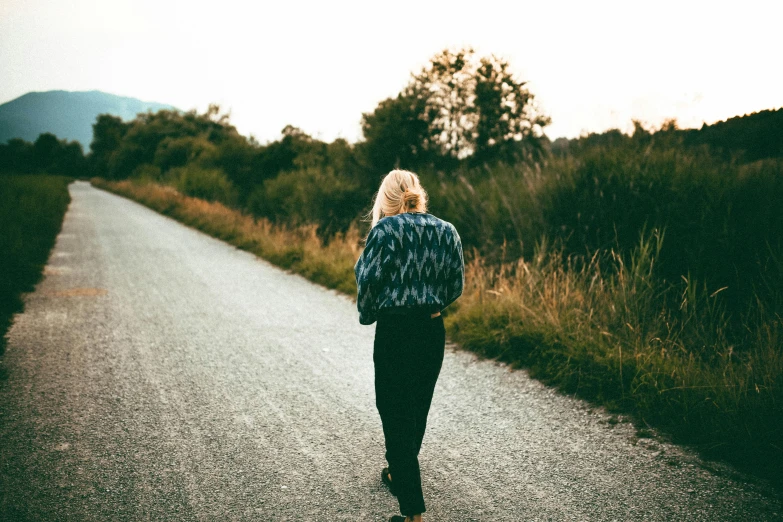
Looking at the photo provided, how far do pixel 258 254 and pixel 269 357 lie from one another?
7017 mm

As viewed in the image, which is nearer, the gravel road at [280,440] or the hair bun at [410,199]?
the hair bun at [410,199]

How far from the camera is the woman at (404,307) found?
2.40 m

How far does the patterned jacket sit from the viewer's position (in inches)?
94.1

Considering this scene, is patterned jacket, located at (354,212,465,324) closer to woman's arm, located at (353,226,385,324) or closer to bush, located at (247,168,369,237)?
woman's arm, located at (353,226,385,324)

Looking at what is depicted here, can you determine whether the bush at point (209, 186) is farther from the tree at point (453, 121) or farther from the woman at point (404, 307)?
the woman at point (404, 307)

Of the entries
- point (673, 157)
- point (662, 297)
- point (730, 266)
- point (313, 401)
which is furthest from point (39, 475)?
point (673, 157)

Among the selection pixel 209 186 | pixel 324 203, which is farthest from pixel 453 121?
pixel 209 186

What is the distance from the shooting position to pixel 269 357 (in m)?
5.11

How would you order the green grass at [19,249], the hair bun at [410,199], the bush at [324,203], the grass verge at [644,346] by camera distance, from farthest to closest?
the bush at [324,203] → the green grass at [19,249] → the grass verge at [644,346] → the hair bun at [410,199]

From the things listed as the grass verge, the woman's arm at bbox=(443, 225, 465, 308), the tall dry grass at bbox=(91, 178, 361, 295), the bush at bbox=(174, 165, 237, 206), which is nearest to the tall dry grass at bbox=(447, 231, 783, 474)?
the grass verge

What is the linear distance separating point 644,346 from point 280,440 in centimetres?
328

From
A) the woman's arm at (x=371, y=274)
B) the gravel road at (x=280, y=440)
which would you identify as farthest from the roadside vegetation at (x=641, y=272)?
the woman's arm at (x=371, y=274)

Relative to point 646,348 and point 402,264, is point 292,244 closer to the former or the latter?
point 646,348

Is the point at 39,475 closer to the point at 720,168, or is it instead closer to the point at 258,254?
the point at 720,168
